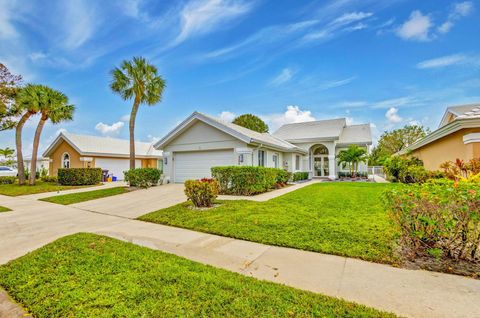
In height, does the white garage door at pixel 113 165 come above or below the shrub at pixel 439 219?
above

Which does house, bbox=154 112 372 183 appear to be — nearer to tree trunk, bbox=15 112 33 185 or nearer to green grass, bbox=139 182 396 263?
green grass, bbox=139 182 396 263

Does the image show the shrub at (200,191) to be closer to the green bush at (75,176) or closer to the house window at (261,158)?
the house window at (261,158)

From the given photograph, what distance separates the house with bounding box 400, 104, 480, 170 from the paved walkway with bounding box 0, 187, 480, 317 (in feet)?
24.9

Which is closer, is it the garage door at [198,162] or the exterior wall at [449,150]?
the exterior wall at [449,150]

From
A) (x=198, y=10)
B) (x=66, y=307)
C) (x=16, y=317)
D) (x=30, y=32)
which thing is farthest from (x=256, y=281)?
(x=30, y=32)

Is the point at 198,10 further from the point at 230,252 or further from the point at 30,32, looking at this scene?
the point at 230,252

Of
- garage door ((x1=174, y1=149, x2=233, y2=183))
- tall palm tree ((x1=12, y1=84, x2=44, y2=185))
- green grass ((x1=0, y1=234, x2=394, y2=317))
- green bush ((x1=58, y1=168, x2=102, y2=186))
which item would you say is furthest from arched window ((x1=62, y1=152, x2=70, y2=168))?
green grass ((x1=0, y1=234, x2=394, y2=317))

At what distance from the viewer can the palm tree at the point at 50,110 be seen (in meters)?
17.1

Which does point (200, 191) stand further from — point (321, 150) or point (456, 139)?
point (321, 150)

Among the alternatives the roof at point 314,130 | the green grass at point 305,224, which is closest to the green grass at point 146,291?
the green grass at point 305,224

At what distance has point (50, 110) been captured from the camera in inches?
684

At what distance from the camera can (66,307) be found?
8.21ft

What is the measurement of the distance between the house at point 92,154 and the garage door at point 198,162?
10603 mm

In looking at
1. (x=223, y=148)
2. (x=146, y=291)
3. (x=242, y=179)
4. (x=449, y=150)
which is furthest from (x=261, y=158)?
(x=146, y=291)
